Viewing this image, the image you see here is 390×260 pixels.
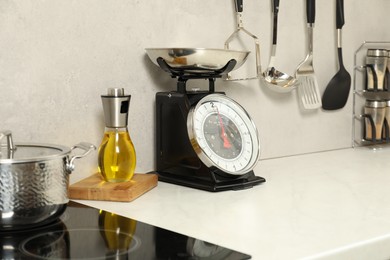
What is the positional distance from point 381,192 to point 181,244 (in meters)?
0.56

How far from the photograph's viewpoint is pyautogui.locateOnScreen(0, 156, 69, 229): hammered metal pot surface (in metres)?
1.04

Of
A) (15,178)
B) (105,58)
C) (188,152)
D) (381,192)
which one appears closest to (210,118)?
(188,152)

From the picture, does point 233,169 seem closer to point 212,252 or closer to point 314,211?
point 314,211

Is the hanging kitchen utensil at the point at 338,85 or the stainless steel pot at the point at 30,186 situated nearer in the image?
the stainless steel pot at the point at 30,186

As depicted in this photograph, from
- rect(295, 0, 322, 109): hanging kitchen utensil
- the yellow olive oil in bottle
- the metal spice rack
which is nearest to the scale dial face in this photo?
the yellow olive oil in bottle

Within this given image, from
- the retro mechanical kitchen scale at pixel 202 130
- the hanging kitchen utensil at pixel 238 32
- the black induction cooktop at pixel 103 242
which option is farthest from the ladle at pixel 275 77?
the black induction cooktop at pixel 103 242

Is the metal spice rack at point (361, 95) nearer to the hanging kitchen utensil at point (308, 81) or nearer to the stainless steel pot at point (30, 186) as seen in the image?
the hanging kitchen utensil at point (308, 81)

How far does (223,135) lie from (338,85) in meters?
0.66

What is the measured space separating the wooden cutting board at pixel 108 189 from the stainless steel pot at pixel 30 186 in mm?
172

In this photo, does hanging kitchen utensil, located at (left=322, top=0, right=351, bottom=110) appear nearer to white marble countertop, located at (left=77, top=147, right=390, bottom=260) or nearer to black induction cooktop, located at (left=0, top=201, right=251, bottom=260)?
white marble countertop, located at (left=77, top=147, right=390, bottom=260)

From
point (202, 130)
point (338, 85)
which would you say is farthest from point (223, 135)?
point (338, 85)

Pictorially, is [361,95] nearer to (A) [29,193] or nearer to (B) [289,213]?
(B) [289,213]

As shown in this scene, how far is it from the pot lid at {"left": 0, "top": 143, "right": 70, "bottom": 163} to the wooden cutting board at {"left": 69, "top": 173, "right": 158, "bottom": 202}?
0.57 ft

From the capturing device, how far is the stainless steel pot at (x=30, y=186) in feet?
3.43
